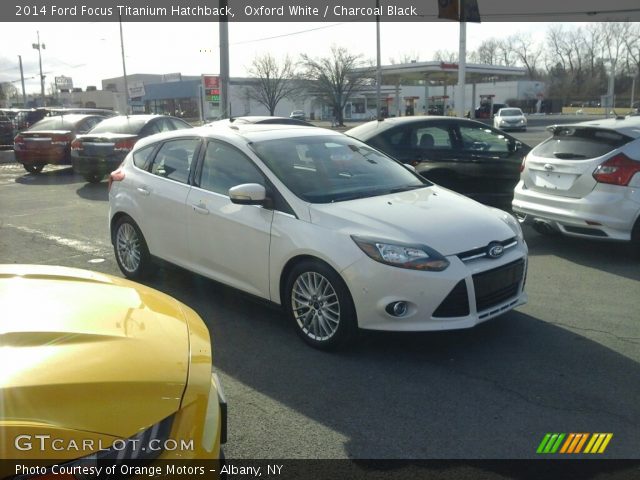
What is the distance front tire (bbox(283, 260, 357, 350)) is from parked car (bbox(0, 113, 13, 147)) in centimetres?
2242

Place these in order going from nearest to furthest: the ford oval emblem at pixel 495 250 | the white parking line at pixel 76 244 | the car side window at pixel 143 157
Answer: the ford oval emblem at pixel 495 250 → the car side window at pixel 143 157 → the white parking line at pixel 76 244

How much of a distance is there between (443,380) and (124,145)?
36.9ft

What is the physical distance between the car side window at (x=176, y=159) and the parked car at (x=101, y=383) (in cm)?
298

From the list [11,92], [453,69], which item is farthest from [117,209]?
[11,92]

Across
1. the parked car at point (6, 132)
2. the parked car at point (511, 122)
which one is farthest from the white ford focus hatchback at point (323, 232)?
the parked car at point (511, 122)

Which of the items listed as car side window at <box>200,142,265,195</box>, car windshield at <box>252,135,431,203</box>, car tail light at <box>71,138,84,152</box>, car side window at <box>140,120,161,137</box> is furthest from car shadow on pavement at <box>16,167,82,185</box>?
car windshield at <box>252,135,431,203</box>

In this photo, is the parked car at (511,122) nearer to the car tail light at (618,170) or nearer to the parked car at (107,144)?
the parked car at (107,144)

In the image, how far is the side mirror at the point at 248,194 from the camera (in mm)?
4691

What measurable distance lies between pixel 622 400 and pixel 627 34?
86.5 m

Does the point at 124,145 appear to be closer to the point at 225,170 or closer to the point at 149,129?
the point at 149,129

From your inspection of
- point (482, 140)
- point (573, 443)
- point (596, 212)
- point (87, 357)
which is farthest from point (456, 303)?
point (482, 140)

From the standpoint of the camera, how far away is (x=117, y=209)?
21.1ft

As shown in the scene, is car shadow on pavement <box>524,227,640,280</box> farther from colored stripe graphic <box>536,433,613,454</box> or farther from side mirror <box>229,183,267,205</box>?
side mirror <box>229,183,267,205</box>
